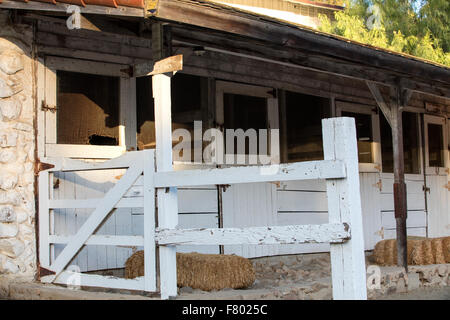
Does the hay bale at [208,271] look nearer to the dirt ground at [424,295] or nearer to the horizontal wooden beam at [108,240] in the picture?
the horizontal wooden beam at [108,240]

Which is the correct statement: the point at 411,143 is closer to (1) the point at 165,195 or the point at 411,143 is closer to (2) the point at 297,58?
(2) the point at 297,58

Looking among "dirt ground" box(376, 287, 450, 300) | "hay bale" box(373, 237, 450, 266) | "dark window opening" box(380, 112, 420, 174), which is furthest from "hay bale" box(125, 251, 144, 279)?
Result: "dark window opening" box(380, 112, 420, 174)

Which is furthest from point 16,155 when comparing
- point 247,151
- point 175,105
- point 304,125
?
point 304,125

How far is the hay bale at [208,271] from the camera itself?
18.4 ft

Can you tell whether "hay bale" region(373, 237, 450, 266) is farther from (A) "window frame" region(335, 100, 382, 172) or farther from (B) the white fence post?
(B) the white fence post

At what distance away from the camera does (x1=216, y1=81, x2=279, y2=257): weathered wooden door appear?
718 cm

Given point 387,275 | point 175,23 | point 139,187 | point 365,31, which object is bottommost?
point 387,275

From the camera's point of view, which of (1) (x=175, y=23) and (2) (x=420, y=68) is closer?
(1) (x=175, y=23)

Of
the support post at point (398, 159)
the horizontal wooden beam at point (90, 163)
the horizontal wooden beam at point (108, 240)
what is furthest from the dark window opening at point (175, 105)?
the support post at point (398, 159)

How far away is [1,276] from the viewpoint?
5.34 m

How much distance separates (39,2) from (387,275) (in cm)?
469

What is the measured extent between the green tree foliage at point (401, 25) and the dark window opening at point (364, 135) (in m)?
11.0
